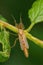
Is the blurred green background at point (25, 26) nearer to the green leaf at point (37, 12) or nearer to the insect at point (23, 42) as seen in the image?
the green leaf at point (37, 12)

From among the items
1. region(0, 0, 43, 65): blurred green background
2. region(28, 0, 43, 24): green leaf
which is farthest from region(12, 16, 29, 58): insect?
region(0, 0, 43, 65): blurred green background

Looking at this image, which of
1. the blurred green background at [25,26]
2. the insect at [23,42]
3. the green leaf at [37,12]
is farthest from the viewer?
the blurred green background at [25,26]

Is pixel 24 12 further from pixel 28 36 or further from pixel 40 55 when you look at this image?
pixel 28 36

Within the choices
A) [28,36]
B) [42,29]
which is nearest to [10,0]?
[42,29]

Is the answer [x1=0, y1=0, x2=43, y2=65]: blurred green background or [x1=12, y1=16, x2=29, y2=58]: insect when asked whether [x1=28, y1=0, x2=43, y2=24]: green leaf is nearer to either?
[x1=12, y1=16, x2=29, y2=58]: insect

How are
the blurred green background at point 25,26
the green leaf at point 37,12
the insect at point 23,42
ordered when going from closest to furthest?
the insect at point 23,42
the green leaf at point 37,12
the blurred green background at point 25,26

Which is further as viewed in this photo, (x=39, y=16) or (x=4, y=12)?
(x=4, y=12)

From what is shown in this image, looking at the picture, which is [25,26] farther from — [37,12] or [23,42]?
[23,42]

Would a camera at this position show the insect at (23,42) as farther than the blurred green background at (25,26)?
No

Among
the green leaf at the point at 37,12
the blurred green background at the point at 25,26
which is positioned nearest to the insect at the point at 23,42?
the green leaf at the point at 37,12

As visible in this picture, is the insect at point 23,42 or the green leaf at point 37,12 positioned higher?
the green leaf at point 37,12
